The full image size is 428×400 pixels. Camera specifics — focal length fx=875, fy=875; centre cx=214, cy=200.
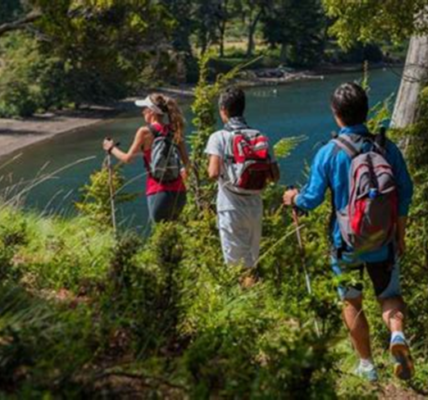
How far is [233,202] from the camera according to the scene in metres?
5.35

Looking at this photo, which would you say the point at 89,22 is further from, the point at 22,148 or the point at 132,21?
the point at 22,148

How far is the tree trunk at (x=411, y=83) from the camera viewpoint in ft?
24.2

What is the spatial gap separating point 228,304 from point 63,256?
1083 millimetres

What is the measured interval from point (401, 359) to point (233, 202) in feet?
5.71

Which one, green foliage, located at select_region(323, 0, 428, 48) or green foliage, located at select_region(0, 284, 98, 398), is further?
green foliage, located at select_region(323, 0, 428, 48)

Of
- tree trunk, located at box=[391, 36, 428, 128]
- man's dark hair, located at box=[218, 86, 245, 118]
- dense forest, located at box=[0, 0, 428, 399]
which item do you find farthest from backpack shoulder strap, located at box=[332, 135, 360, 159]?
tree trunk, located at box=[391, 36, 428, 128]

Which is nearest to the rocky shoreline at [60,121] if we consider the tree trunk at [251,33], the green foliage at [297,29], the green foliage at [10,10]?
the green foliage at [297,29]

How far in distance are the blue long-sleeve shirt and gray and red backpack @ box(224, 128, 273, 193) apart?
1.08 meters

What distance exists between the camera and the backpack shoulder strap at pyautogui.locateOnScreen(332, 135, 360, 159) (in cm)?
389

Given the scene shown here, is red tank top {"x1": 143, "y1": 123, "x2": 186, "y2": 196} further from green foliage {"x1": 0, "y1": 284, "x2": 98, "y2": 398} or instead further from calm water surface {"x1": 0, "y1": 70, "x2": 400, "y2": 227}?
calm water surface {"x1": 0, "y1": 70, "x2": 400, "y2": 227}

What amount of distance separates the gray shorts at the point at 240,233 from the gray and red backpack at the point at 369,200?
153cm

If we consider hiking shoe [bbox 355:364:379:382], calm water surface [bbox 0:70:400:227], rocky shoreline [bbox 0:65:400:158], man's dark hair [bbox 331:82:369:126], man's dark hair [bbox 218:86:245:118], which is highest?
man's dark hair [bbox 331:82:369:126]

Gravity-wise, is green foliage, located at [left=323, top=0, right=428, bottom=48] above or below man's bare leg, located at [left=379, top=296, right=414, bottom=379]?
above

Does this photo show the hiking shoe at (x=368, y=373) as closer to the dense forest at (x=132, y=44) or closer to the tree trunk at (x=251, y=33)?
the dense forest at (x=132, y=44)
